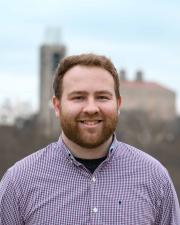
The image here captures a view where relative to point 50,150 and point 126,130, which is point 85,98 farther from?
point 126,130

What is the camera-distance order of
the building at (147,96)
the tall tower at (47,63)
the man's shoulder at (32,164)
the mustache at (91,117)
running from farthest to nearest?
the building at (147,96) < the tall tower at (47,63) < the man's shoulder at (32,164) < the mustache at (91,117)

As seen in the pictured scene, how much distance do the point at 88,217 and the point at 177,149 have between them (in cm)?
5495

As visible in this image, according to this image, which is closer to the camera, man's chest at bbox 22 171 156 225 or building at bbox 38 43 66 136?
man's chest at bbox 22 171 156 225

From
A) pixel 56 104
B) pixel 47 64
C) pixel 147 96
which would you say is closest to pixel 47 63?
pixel 47 64

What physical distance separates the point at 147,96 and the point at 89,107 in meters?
114

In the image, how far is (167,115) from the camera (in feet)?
368

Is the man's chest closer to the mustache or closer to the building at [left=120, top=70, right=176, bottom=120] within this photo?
the mustache

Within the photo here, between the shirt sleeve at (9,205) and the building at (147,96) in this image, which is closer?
the shirt sleeve at (9,205)

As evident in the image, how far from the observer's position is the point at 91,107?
378cm

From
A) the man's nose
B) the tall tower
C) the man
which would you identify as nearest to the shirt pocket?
the man

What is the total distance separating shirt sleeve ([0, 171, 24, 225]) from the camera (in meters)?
3.86

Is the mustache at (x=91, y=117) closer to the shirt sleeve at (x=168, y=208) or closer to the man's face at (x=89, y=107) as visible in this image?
the man's face at (x=89, y=107)

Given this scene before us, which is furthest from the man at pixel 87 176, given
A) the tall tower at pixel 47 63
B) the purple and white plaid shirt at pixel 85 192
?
the tall tower at pixel 47 63

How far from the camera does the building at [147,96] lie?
373 feet
